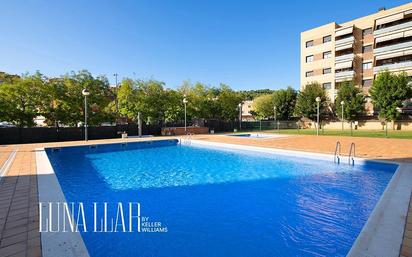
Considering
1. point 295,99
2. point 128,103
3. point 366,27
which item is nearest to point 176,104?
point 128,103

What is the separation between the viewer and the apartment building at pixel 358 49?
32875 mm

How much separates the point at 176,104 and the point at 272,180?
21496mm

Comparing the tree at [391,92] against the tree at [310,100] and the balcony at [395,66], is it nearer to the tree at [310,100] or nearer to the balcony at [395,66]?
the balcony at [395,66]

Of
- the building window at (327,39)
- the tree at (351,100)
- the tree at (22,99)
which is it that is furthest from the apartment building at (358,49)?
the tree at (22,99)

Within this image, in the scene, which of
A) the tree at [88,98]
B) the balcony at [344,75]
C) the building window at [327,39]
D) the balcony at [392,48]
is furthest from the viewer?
the building window at [327,39]

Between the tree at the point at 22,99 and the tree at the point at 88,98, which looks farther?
the tree at the point at 88,98

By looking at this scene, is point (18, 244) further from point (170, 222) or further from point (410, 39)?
point (410, 39)

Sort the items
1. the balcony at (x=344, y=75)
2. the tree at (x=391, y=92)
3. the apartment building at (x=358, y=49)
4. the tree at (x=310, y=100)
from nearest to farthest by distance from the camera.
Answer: the tree at (x=391, y=92) → the apartment building at (x=358, y=49) → the tree at (x=310, y=100) → the balcony at (x=344, y=75)

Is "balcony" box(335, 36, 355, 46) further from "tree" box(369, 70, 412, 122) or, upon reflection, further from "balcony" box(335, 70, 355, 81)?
"tree" box(369, 70, 412, 122)

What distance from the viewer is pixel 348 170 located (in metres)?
9.27

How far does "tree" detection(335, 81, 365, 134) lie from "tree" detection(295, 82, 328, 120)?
303 cm

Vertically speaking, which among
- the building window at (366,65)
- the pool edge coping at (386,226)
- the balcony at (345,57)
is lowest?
the pool edge coping at (386,226)

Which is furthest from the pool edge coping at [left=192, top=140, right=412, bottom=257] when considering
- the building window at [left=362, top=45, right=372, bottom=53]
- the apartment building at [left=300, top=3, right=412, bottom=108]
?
the building window at [left=362, top=45, right=372, bottom=53]

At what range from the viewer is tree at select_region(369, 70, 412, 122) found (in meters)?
27.7
